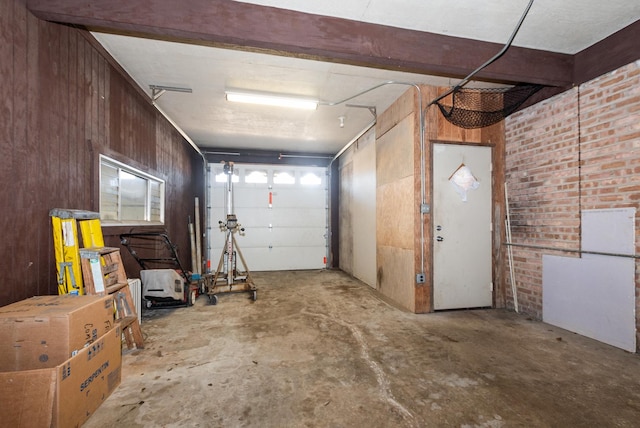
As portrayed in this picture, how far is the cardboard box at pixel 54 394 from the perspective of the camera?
135cm

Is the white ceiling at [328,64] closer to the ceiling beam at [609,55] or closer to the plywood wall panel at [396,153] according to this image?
the ceiling beam at [609,55]

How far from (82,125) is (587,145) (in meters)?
5.17

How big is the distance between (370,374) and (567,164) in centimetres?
316

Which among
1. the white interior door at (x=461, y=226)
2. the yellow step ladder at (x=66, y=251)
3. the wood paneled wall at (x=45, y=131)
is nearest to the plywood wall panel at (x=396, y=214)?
the white interior door at (x=461, y=226)

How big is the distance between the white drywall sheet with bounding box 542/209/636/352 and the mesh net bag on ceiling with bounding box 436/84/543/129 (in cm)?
149

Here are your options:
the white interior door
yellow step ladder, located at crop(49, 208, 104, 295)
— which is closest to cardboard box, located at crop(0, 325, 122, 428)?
yellow step ladder, located at crop(49, 208, 104, 295)

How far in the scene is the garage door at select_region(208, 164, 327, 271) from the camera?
675 centimetres

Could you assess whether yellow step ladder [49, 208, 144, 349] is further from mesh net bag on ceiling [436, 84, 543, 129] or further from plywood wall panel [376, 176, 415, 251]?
mesh net bag on ceiling [436, 84, 543, 129]

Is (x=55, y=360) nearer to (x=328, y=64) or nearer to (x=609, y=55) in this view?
(x=328, y=64)

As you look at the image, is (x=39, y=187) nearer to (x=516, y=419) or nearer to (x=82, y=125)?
(x=82, y=125)

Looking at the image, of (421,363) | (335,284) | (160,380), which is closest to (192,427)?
(160,380)

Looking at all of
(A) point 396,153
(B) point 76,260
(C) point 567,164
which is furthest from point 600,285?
(B) point 76,260

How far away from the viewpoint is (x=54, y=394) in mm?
1380

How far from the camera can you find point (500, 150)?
3805 mm
